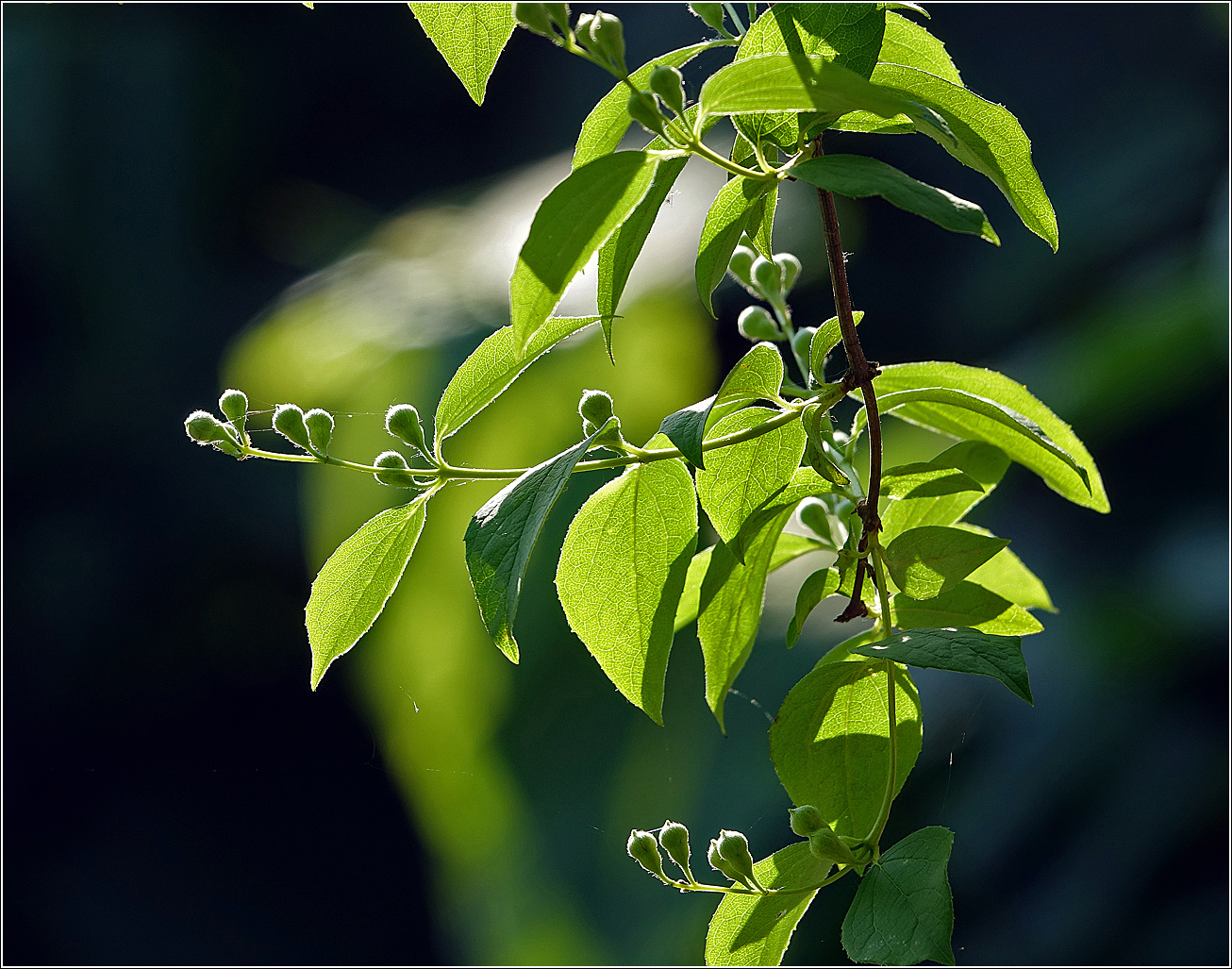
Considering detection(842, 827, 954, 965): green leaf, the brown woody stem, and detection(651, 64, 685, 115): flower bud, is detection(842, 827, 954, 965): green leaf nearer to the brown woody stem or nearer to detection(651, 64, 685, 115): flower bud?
the brown woody stem

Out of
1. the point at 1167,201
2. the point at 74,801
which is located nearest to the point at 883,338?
the point at 1167,201

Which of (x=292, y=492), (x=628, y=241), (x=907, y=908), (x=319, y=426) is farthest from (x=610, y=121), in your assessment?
(x=292, y=492)

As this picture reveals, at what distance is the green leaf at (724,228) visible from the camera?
0.99ft

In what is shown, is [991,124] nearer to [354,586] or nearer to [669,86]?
[669,86]

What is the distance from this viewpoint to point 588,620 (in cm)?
33

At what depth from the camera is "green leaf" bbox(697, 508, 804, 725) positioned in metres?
0.34

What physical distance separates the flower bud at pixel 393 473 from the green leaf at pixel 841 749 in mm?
157

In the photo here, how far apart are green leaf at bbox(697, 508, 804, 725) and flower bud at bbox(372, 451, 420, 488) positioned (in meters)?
0.11

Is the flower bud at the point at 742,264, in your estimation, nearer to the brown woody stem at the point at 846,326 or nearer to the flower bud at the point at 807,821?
the brown woody stem at the point at 846,326

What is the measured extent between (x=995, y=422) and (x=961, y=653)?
14 cm

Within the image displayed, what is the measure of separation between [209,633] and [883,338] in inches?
47.1

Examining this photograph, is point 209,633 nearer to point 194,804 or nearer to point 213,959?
point 194,804

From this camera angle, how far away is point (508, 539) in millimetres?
286

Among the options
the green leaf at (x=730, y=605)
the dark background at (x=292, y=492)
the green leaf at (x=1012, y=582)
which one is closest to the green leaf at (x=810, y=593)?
the green leaf at (x=730, y=605)
